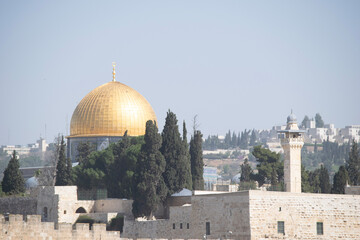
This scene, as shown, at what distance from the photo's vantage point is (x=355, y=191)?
41938 millimetres

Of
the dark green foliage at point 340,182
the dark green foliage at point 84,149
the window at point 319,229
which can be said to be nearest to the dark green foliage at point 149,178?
the window at point 319,229

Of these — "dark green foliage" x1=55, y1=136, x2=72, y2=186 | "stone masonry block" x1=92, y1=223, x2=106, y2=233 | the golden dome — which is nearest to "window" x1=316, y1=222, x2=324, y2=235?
"stone masonry block" x1=92, y1=223, x2=106, y2=233

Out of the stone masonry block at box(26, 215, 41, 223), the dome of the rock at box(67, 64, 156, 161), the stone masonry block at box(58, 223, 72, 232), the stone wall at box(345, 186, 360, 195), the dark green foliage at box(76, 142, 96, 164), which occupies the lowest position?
the stone masonry block at box(58, 223, 72, 232)

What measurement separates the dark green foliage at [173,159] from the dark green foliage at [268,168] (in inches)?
372

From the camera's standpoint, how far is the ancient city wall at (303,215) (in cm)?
3497

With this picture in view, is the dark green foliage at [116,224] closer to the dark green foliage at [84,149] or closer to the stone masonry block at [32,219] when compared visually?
the stone masonry block at [32,219]

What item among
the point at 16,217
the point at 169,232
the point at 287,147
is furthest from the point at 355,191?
the point at 16,217

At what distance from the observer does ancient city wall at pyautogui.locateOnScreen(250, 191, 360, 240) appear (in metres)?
35.0

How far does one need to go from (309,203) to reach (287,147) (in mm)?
5740

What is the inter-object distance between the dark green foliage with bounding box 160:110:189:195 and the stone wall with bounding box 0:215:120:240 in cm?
1175

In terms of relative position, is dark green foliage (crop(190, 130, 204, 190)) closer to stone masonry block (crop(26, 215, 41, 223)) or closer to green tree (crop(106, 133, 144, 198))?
green tree (crop(106, 133, 144, 198))

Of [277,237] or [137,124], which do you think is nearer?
[277,237]

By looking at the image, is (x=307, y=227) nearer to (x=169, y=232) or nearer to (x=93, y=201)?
(x=169, y=232)

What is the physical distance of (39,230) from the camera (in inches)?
1225
